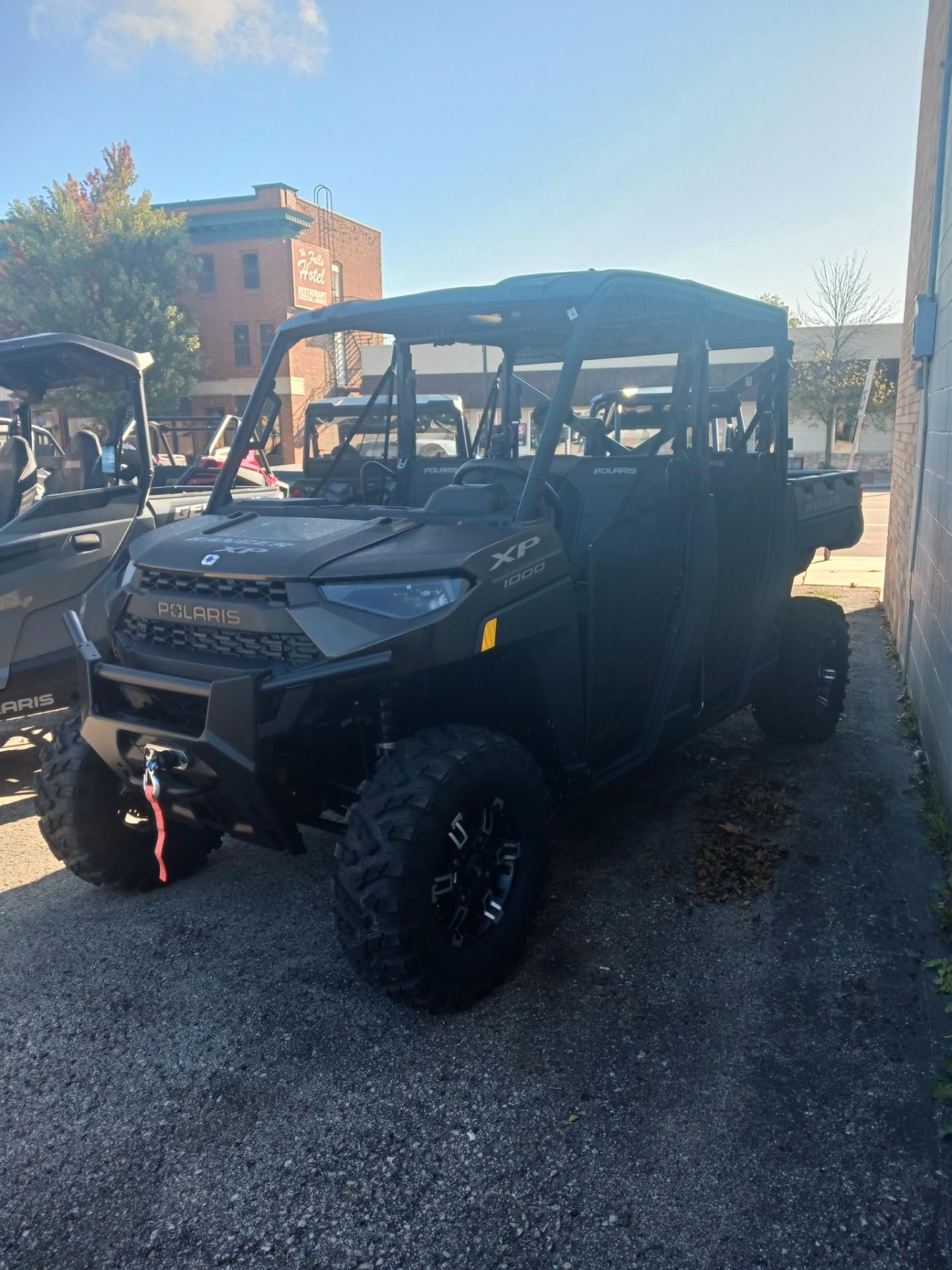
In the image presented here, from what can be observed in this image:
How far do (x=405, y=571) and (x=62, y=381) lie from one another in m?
4.20

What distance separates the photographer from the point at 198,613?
10.5 ft

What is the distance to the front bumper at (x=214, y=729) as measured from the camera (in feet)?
9.53

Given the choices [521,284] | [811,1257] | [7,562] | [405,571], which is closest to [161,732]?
[405,571]

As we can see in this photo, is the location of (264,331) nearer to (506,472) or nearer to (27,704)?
(27,704)

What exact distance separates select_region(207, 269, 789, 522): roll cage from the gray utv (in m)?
1.74

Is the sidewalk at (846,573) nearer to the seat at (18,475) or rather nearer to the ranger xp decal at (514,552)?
the seat at (18,475)

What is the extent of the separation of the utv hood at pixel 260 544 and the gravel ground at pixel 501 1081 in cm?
149

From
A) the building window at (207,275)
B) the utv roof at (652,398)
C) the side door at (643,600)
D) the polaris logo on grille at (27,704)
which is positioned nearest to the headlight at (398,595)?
the side door at (643,600)

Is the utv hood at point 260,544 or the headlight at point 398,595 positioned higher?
the utv hood at point 260,544

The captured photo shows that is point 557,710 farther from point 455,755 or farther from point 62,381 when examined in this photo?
point 62,381

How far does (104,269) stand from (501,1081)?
29613mm

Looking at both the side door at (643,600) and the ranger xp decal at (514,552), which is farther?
the side door at (643,600)

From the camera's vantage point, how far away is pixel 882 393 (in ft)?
120

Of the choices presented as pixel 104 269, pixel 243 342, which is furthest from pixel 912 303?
pixel 243 342
